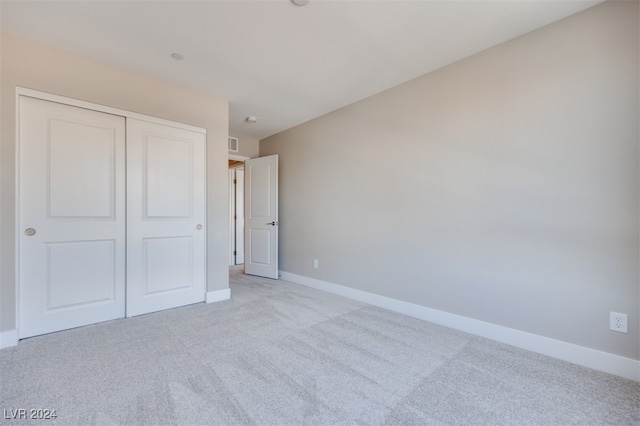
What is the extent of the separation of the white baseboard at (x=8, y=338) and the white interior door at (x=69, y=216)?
80 millimetres

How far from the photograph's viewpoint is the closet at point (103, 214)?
2.30m

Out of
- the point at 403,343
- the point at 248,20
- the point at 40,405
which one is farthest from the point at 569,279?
the point at 40,405

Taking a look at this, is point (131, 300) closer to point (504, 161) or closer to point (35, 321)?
point (35, 321)

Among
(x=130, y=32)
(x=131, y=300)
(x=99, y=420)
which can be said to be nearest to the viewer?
(x=99, y=420)

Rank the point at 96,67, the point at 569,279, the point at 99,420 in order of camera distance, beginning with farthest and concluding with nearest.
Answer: the point at 96,67, the point at 569,279, the point at 99,420

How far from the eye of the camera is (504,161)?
2289 mm

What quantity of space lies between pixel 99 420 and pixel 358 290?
2.60 meters

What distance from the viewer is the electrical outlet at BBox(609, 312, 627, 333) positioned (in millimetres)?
1798

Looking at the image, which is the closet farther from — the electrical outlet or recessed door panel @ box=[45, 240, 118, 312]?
the electrical outlet

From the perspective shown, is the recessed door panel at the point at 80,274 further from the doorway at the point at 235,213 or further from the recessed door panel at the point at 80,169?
the doorway at the point at 235,213

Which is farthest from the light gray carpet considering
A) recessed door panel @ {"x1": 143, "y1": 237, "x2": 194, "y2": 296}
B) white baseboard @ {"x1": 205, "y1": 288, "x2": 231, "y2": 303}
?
white baseboard @ {"x1": 205, "y1": 288, "x2": 231, "y2": 303}

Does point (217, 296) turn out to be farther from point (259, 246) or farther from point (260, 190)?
point (260, 190)

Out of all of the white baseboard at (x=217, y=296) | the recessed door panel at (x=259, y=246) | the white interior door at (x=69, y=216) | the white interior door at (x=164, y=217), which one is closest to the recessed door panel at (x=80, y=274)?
the white interior door at (x=69, y=216)

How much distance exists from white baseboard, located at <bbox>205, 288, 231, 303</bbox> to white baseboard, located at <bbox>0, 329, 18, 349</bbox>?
1.53 meters
